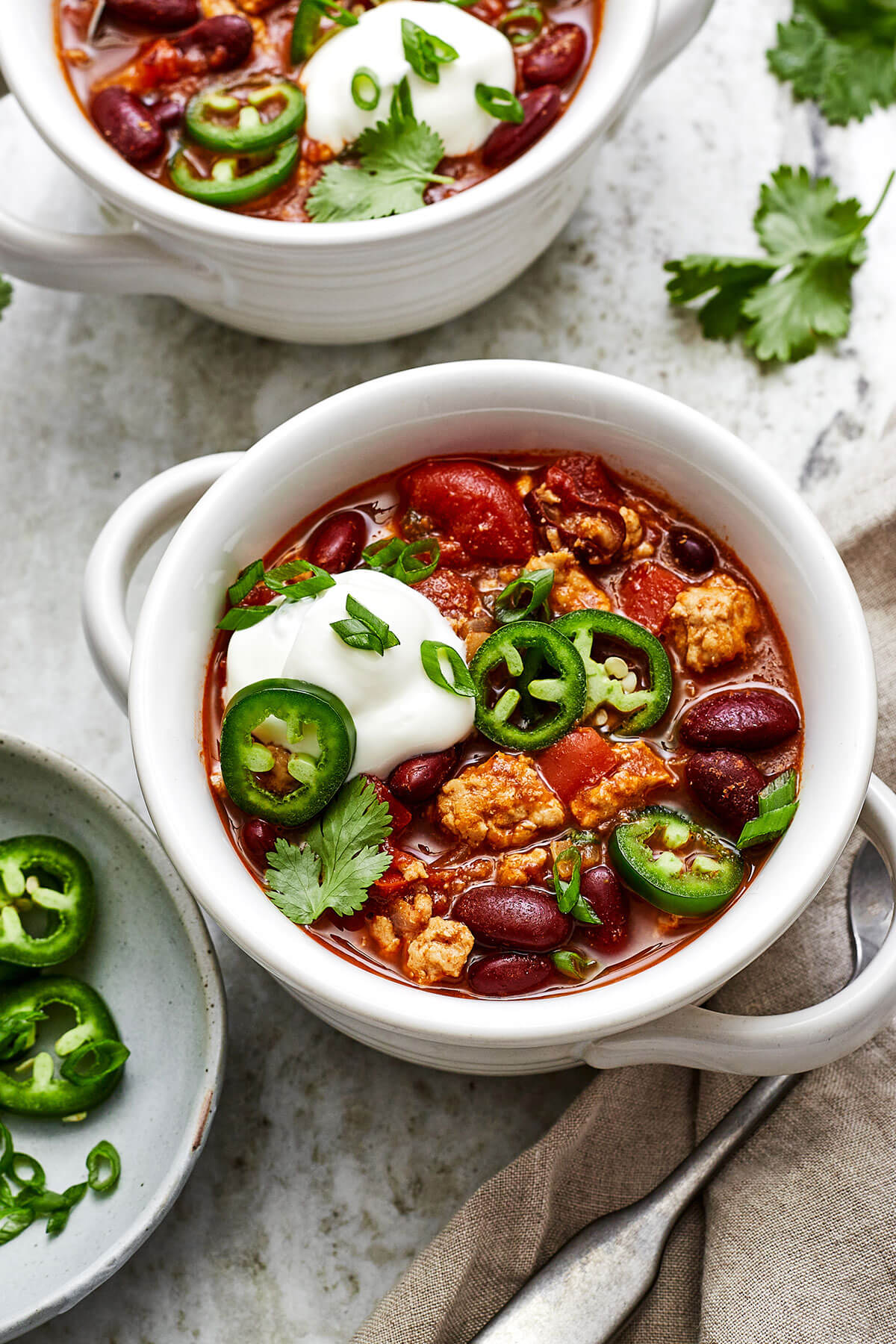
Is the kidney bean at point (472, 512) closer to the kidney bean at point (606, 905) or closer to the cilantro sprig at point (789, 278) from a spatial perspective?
the kidney bean at point (606, 905)

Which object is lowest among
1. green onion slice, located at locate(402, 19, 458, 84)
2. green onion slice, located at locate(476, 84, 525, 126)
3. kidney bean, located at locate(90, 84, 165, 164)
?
kidney bean, located at locate(90, 84, 165, 164)

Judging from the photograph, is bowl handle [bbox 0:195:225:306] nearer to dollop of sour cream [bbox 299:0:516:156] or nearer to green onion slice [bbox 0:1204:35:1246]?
dollop of sour cream [bbox 299:0:516:156]

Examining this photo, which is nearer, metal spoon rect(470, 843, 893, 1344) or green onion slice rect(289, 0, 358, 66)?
metal spoon rect(470, 843, 893, 1344)

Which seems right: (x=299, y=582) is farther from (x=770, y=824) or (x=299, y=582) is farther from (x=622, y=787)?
(x=770, y=824)

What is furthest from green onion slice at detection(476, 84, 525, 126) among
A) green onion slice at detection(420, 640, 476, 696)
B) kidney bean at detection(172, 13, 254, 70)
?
green onion slice at detection(420, 640, 476, 696)

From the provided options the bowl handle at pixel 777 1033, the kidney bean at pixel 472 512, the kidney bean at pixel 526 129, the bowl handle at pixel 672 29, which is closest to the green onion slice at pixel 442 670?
the kidney bean at pixel 472 512

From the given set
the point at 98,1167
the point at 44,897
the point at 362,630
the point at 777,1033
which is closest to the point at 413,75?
the point at 362,630

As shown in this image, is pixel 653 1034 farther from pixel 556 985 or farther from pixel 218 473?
pixel 218 473
